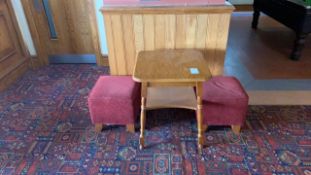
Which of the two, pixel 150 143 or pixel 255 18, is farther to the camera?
pixel 255 18

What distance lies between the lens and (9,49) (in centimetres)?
281

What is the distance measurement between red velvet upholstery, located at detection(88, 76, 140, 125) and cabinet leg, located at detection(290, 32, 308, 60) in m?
2.48

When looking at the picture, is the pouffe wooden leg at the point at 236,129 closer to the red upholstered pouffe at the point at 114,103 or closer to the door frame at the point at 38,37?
the red upholstered pouffe at the point at 114,103

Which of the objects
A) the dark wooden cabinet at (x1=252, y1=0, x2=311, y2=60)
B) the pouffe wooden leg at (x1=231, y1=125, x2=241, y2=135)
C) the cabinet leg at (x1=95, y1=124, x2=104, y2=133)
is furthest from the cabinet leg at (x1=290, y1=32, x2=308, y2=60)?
the cabinet leg at (x1=95, y1=124, x2=104, y2=133)

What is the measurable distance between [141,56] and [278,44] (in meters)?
3.00

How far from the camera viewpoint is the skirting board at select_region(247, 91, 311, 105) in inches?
90.1

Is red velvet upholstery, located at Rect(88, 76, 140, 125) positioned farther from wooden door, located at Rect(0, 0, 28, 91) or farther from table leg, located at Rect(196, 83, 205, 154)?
wooden door, located at Rect(0, 0, 28, 91)

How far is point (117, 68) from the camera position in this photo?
2199 millimetres

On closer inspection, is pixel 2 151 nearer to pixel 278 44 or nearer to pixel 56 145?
pixel 56 145

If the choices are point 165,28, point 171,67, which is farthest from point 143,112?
point 165,28

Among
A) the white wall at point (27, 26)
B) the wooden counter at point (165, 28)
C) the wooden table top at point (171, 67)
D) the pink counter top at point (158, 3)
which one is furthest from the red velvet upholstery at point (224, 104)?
the white wall at point (27, 26)

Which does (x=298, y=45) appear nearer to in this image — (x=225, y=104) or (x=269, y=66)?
(x=269, y=66)

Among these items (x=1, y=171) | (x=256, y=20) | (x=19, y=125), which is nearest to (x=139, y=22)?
(x=19, y=125)

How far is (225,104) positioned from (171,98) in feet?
1.42
